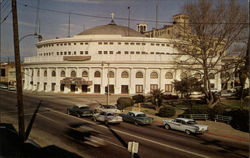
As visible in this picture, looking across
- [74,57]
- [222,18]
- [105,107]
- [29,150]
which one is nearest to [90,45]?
[74,57]

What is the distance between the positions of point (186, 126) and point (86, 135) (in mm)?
9777

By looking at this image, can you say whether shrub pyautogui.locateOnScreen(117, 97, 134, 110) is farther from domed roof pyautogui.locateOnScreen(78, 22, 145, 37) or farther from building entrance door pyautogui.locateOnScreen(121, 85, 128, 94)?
domed roof pyautogui.locateOnScreen(78, 22, 145, 37)

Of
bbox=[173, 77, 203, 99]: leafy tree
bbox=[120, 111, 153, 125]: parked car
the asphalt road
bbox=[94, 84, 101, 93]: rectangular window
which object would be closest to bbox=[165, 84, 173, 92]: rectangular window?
bbox=[94, 84, 101, 93]: rectangular window

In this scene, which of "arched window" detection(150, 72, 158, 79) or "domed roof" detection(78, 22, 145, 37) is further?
"domed roof" detection(78, 22, 145, 37)

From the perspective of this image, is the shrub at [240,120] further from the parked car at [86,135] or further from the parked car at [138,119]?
the parked car at [86,135]

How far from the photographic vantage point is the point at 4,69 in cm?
9250

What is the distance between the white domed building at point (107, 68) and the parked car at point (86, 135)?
111ft

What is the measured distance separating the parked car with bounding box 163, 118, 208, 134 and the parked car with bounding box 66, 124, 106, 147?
780cm

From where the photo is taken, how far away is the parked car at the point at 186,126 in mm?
18203

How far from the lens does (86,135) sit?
54.2 ft

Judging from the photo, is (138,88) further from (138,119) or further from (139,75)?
(138,119)

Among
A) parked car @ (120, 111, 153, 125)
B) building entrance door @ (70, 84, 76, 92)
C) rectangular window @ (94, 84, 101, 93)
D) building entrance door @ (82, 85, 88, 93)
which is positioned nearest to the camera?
parked car @ (120, 111, 153, 125)

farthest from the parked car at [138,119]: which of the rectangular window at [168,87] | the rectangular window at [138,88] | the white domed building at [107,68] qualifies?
the rectangular window at [168,87]

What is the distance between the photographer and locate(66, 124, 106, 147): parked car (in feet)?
48.8
